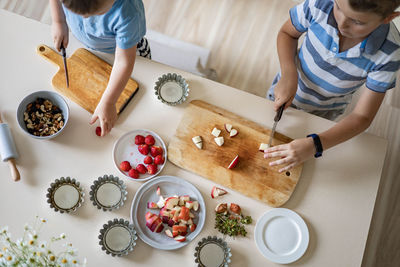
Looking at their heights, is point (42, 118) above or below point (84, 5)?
below

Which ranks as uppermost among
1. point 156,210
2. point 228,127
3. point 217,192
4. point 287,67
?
point 287,67

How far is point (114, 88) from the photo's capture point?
1.06 m

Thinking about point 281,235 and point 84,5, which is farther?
point 281,235

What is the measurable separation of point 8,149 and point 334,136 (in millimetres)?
1011

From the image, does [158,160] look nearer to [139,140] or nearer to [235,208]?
[139,140]

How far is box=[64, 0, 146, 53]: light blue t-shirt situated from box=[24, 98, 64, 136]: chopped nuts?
0.88ft

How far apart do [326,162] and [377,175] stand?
0.54 ft

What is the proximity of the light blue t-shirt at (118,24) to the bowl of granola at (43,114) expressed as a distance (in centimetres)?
24

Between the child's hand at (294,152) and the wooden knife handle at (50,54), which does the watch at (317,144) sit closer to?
the child's hand at (294,152)

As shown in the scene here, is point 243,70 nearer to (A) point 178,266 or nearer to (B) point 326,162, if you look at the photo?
(B) point 326,162

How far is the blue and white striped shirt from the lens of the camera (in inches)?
38.6

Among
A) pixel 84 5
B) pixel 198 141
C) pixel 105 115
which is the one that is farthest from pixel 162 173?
pixel 84 5

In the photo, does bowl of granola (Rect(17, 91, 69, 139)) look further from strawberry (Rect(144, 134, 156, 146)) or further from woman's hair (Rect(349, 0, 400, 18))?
woman's hair (Rect(349, 0, 400, 18))

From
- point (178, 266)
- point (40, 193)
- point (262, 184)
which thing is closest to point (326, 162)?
point (262, 184)
